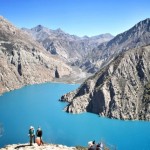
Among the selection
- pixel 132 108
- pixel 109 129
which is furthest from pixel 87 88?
pixel 109 129

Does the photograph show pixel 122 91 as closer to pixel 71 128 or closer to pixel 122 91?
pixel 122 91

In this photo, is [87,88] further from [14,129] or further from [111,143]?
[111,143]

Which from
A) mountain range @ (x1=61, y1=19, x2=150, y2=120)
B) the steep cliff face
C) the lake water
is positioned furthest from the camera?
the steep cliff face

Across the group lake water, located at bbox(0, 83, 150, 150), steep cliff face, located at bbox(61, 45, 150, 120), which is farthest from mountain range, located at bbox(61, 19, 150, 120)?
lake water, located at bbox(0, 83, 150, 150)

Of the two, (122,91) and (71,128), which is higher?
(122,91)

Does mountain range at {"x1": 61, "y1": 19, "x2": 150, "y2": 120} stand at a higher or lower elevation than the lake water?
higher

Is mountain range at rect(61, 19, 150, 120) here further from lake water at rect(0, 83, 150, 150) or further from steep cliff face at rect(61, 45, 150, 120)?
lake water at rect(0, 83, 150, 150)

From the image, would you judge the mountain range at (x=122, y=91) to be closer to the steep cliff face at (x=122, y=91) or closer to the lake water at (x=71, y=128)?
the steep cliff face at (x=122, y=91)

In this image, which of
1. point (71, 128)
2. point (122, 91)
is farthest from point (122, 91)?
point (71, 128)

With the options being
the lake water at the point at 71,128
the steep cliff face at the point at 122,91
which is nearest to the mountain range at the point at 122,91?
the steep cliff face at the point at 122,91

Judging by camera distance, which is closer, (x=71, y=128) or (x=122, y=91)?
(x=71, y=128)
